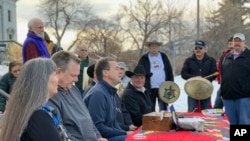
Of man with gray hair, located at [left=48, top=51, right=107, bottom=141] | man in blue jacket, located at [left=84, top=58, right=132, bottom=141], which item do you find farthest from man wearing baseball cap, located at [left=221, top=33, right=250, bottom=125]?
man with gray hair, located at [left=48, top=51, right=107, bottom=141]

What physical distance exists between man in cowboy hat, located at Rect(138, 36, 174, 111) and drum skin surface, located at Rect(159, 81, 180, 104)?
956 mm

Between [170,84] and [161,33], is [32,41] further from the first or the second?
[161,33]

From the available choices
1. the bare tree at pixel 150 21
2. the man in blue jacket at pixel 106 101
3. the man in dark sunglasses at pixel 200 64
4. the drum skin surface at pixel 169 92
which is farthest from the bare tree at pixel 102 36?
the man in blue jacket at pixel 106 101

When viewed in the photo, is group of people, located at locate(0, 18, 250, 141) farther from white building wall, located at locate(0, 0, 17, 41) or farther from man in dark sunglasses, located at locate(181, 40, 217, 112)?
white building wall, located at locate(0, 0, 17, 41)

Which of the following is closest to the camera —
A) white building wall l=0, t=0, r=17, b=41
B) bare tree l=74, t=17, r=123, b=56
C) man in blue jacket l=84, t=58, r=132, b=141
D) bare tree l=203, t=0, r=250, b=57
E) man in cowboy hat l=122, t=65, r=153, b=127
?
man in blue jacket l=84, t=58, r=132, b=141

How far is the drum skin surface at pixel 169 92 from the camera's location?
5539mm

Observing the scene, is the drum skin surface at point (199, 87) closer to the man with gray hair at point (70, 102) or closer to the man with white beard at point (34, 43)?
the man with white beard at point (34, 43)

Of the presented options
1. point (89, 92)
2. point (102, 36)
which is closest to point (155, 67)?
point (89, 92)

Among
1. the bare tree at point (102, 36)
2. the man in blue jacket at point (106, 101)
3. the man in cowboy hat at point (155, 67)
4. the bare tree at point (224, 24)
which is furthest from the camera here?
the bare tree at point (102, 36)

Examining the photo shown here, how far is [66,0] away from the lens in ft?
147

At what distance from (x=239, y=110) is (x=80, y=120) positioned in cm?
323

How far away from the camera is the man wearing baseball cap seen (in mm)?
5785

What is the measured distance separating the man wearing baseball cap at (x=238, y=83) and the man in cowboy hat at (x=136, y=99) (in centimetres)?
144

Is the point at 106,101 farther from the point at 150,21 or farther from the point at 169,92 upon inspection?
the point at 150,21
